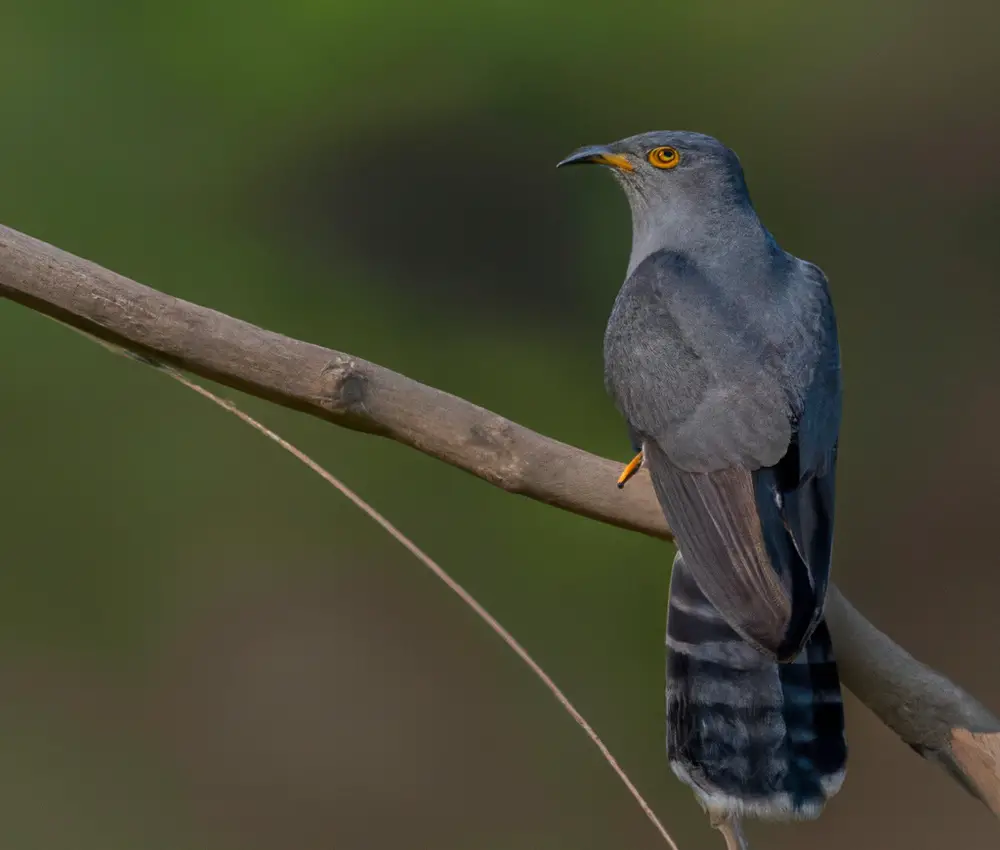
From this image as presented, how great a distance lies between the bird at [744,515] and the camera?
185cm

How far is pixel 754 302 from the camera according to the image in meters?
2.16

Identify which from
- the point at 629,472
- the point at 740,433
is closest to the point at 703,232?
the point at 740,433

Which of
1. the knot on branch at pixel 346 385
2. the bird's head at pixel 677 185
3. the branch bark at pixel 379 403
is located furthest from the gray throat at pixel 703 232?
the knot on branch at pixel 346 385

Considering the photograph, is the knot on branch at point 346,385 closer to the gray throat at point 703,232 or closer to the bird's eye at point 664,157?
the gray throat at point 703,232

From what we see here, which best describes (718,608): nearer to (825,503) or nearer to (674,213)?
(825,503)

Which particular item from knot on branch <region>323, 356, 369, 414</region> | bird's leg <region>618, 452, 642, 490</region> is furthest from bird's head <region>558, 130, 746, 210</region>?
knot on branch <region>323, 356, 369, 414</region>

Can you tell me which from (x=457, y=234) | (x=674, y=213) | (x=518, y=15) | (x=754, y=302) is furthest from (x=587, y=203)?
(x=754, y=302)

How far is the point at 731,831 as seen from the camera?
5.34 ft

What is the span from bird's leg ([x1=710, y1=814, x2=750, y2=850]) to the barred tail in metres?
0.08

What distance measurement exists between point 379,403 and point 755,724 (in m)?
0.74

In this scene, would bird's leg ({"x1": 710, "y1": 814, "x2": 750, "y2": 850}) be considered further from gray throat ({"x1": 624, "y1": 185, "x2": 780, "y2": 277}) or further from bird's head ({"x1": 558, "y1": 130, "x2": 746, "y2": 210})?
bird's head ({"x1": 558, "y1": 130, "x2": 746, "y2": 210})

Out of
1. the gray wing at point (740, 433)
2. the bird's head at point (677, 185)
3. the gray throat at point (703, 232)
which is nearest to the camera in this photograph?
the gray wing at point (740, 433)

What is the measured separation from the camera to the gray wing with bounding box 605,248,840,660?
182cm

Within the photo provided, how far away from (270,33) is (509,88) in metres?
0.86
